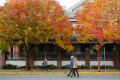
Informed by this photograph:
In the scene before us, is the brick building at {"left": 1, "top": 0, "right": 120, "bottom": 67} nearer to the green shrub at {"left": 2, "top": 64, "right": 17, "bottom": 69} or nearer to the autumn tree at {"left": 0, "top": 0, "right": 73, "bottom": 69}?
the green shrub at {"left": 2, "top": 64, "right": 17, "bottom": 69}

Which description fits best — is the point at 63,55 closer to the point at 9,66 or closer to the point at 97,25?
the point at 9,66

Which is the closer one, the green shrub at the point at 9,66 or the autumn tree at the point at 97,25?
the autumn tree at the point at 97,25

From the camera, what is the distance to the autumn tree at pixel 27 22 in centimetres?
5059

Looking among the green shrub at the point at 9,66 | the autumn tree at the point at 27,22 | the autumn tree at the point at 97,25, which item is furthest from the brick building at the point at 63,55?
the autumn tree at the point at 27,22

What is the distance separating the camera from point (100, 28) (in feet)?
168

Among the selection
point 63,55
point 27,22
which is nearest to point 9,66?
point 63,55

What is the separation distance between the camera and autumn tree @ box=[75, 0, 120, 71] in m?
45.8

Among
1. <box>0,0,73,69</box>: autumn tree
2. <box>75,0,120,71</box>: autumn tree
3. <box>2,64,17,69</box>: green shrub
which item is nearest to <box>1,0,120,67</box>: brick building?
<box>2,64,17,69</box>: green shrub

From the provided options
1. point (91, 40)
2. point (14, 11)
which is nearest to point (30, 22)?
point (14, 11)

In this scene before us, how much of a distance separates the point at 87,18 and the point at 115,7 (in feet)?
37.3

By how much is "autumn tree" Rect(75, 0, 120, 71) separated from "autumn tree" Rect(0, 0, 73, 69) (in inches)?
136

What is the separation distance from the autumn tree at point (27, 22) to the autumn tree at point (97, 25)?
3451mm

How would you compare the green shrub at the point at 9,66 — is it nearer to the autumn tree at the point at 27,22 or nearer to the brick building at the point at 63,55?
the brick building at the point at 63,55

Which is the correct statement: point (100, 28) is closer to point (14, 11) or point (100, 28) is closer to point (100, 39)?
point (100, 39)
